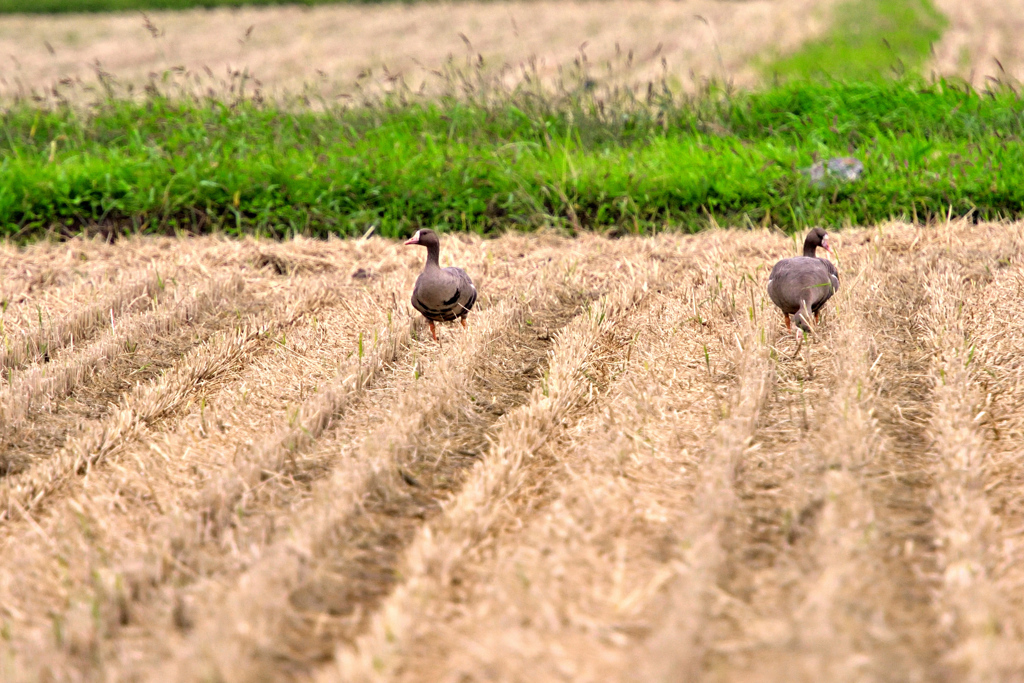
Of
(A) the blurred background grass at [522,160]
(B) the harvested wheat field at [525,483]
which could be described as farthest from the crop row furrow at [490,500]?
(A) the blurred background grass at [522,160]

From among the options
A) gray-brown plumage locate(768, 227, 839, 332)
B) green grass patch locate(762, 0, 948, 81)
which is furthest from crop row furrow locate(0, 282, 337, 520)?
green grass patch locate(762, 0, 948, 81)

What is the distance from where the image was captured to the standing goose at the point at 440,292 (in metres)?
4.95

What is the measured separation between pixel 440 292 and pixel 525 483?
166cm

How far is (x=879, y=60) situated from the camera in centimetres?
1195

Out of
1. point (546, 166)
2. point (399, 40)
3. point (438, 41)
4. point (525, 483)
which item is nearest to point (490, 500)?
point (525, 483)

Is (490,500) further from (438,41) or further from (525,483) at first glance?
(438,41)

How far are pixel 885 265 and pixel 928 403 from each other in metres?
2.28

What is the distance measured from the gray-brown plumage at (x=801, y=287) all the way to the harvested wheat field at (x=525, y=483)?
19 centimetres

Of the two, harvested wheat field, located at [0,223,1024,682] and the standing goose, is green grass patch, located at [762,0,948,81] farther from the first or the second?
the standing goose

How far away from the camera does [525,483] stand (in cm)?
357

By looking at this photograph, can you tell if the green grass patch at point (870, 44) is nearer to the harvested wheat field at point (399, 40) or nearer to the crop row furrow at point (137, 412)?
the harvested wheat field at point (399, 40)

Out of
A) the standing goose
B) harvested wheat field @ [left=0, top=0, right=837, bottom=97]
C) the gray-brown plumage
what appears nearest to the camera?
the gray-brown plumage

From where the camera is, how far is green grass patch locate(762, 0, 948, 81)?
1080 centimetres

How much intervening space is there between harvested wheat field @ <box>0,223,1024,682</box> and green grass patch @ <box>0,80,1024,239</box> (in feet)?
6.04
